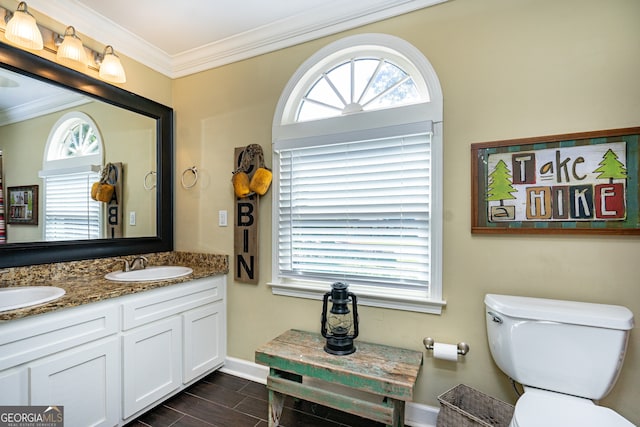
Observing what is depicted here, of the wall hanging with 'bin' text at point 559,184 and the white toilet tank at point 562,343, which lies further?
the wall hanging with 'bin' text at point 559,184

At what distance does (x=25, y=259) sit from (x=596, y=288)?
303 centimetres

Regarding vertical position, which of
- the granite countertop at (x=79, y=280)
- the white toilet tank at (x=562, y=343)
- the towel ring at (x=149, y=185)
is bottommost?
the white toilet tank at (x=562, y=343)

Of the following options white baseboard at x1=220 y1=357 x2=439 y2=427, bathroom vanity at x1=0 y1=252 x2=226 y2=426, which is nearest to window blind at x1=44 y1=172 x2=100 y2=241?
bathroom vanity at x1=0 y1=252 x2=226 y2=426

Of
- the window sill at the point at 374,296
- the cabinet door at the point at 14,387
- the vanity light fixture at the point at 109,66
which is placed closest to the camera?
the cabinet door at the point at 14,387

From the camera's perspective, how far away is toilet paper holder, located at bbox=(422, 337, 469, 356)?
5.22 ft

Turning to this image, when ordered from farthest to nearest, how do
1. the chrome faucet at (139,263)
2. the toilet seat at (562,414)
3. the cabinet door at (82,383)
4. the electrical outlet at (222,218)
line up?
1. the electrical outlet at (222,218)
2. the chrome faucet at (139,263)
3. the cabinet door at (82,383)
4. the toilet seat at (562,414)

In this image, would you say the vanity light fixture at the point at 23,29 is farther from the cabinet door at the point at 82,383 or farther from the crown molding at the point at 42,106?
the cabinet door at the point at 82,383

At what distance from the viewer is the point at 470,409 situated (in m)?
1.52

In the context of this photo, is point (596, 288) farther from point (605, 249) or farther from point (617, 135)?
point (617, 135)

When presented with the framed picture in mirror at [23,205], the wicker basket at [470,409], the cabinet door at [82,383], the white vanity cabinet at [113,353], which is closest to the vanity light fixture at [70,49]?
the framed picture in mirror at [23,205]

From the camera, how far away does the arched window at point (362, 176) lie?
1.72 m

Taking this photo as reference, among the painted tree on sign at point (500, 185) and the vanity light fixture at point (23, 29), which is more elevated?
the vanity light fixture at point (23, 29)

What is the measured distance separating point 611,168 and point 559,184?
8.0 inches

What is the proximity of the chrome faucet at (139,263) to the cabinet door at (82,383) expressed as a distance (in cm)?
65
